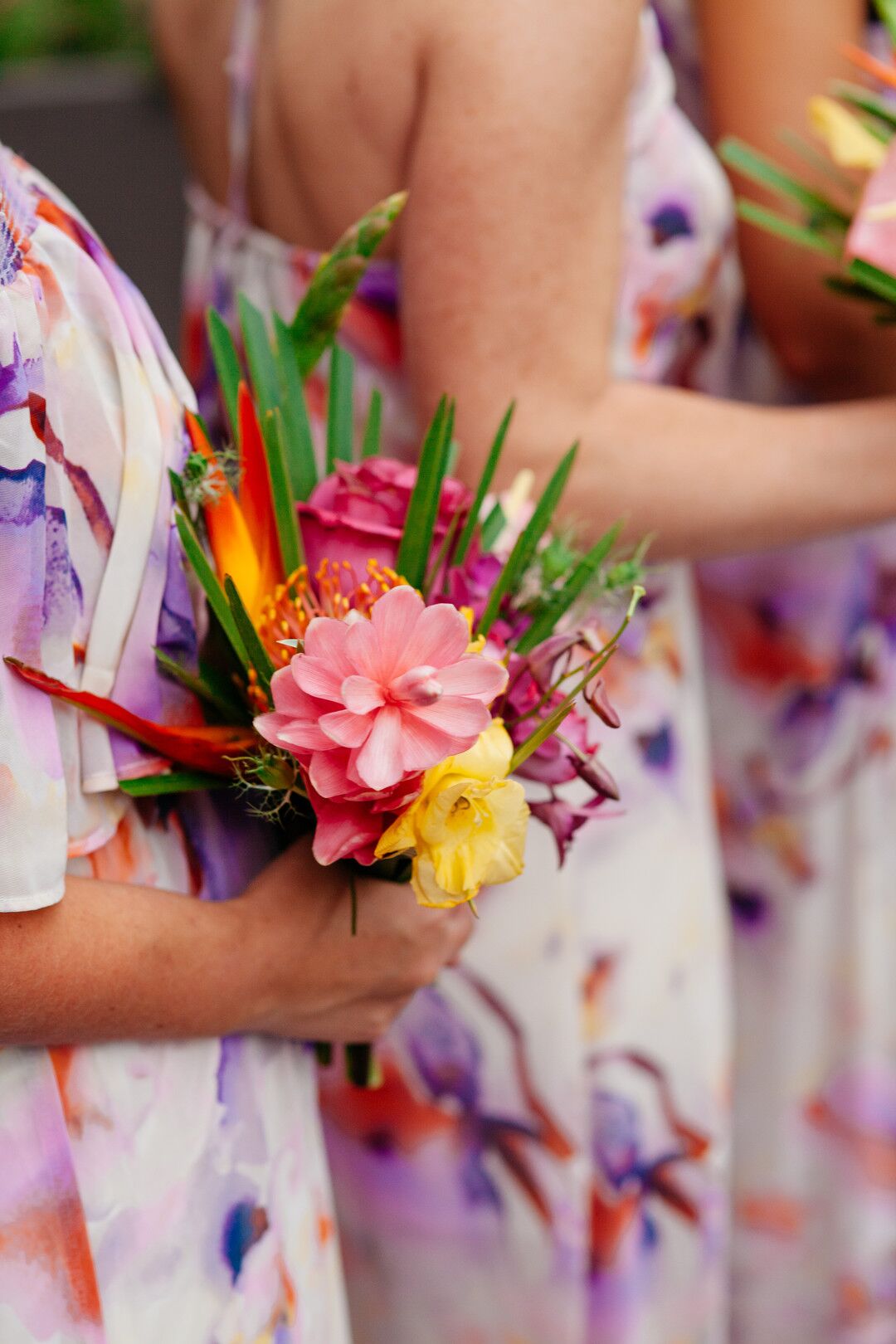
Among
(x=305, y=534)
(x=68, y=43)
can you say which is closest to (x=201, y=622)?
(x=305, y=534)

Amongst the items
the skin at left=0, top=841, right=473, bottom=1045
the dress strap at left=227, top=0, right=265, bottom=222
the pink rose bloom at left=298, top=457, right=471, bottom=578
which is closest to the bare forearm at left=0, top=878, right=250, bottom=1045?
the skin at left=0, top=841, right=473, bottom=1045

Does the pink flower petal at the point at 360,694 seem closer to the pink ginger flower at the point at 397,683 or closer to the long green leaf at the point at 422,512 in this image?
the pink ginger flower at the point at 397,683

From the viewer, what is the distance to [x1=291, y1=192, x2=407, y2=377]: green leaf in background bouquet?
676mm

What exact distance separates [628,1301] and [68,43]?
262cm

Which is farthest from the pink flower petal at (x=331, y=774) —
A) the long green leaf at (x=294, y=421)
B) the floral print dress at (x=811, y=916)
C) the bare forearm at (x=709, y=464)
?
the floral print dress at (x=811, y=916)

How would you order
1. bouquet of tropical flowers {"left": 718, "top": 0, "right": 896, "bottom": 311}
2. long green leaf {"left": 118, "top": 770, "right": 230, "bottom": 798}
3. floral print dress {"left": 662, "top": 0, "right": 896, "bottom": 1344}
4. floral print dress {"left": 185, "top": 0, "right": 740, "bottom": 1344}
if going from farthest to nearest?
floral print dress {"left": 662, "top": 0, "right": 896, "bottom": 1344} → floral print dress {"left": 185, "top": 0, "right": 740, "bottom": 1344} → bouquet of tropical flowers {"left": 718, "top": 0, "right": 896, "bottom": 311} → long green leaf {"left": 118, "top": 770, "right": 230, "bottom": 798}

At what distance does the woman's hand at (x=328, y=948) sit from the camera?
697 millimetres

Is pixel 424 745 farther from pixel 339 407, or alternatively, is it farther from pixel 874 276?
pixel 874 276

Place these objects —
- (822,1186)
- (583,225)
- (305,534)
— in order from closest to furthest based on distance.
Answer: (305,534) < (583,225) < (822,1186)

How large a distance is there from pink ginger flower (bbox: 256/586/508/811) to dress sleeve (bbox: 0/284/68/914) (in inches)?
5.1

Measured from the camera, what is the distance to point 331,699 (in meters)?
0.54

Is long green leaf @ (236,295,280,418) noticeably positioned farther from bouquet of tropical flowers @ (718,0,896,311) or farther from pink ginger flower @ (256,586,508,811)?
bouquet of tropical flowers @ (718,0,896,311)

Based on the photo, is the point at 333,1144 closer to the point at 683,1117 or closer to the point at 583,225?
the point at 683,1117

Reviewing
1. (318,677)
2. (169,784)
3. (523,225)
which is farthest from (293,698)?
(523,225)
